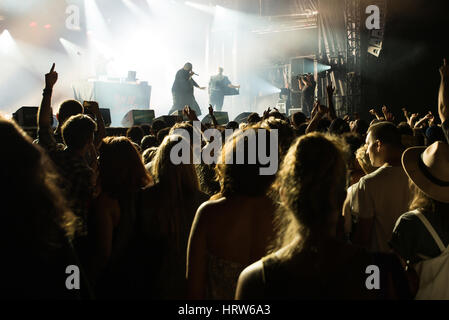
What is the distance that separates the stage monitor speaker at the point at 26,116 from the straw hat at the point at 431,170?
6.31 metres

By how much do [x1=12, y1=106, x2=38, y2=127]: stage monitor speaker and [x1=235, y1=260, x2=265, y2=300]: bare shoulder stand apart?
6.60 m

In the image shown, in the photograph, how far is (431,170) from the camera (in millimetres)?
2105

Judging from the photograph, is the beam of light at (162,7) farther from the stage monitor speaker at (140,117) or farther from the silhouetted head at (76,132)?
the silhouetted head at (76,132)

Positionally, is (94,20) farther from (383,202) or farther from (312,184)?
(312,184)

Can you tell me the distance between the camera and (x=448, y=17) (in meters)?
12.0

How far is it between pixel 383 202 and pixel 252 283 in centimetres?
163

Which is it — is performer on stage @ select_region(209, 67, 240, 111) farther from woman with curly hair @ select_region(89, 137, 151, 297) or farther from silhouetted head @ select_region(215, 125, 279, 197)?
silhouetted head @ select_region(215, 125, 279, 197)

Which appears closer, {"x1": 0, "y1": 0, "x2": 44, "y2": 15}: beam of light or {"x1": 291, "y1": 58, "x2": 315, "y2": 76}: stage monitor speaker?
{"x1": 0, "y1": 0, "x2": 44, "y2": 15}: beam of light

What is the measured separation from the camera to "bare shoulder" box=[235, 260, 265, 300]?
126 centimetres

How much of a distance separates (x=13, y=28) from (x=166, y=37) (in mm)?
6261

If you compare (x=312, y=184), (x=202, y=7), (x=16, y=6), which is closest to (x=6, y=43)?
(x=16, y=6)

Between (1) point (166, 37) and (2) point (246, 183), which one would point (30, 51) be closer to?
(1) point (166, 37)

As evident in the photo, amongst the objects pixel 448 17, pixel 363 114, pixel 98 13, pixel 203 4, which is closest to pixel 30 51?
pixel 98 13

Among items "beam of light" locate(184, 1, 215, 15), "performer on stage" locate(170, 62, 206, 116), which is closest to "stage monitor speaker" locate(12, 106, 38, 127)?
"performer on stage" locate(170, 62, 206, 116)
